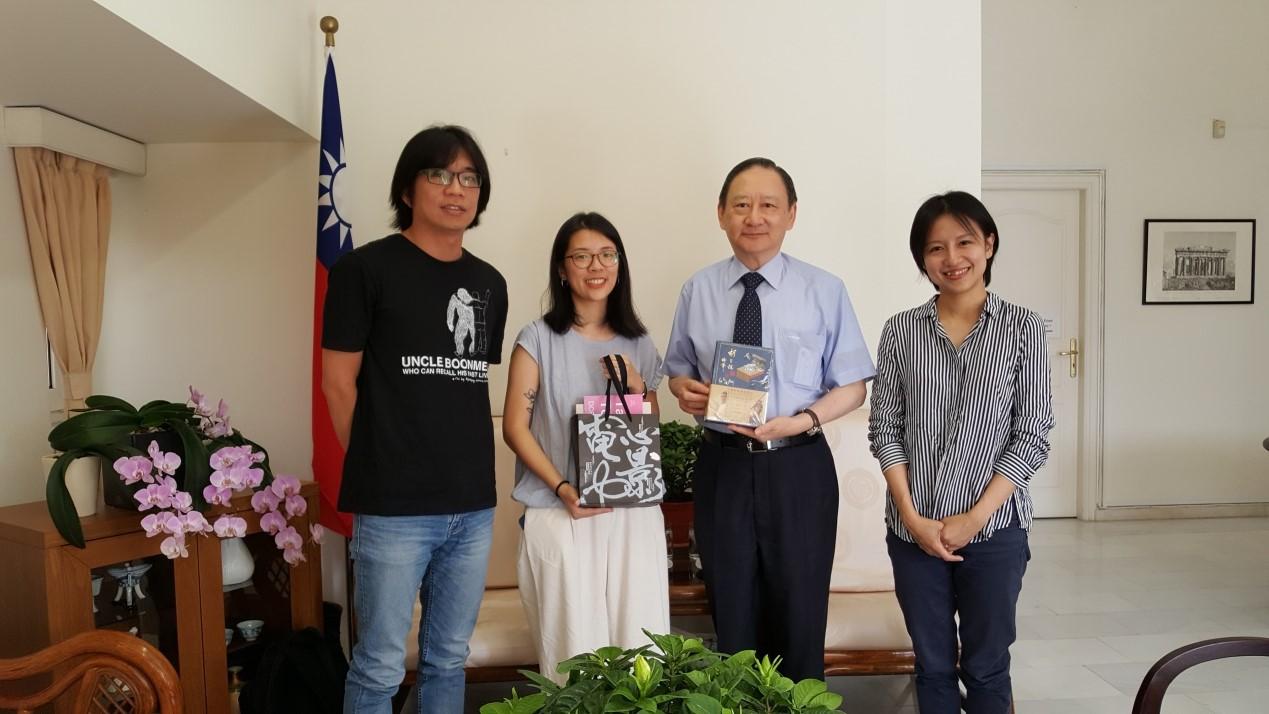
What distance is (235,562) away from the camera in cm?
255

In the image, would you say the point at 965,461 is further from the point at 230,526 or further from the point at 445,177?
the point at 230,526

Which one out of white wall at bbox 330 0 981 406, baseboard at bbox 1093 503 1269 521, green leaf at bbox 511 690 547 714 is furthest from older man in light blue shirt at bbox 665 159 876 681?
baseboard at bbox 1093 503 1269 521

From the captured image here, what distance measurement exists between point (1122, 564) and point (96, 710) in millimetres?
4953

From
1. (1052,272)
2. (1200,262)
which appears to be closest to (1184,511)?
A: (1200,262)

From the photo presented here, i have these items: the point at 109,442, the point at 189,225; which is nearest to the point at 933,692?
the point at 109,442

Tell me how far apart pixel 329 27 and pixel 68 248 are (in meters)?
1.20

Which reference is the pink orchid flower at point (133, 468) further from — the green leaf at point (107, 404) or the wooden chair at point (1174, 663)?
the wooden chair at point (1174, 663)

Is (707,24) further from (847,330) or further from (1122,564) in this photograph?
(1122,564)

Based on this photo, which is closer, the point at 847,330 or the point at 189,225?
the point at 847,330

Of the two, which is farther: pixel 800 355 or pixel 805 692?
pixel 800 355

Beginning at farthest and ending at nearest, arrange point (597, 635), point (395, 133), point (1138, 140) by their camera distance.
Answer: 1. point (1138, 140)
2. point (395, 133)
3. point (597, 635)

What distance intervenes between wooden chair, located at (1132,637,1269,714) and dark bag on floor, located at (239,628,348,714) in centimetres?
215

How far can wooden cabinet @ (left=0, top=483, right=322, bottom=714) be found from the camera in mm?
2109

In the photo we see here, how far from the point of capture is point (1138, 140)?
5723 mm
